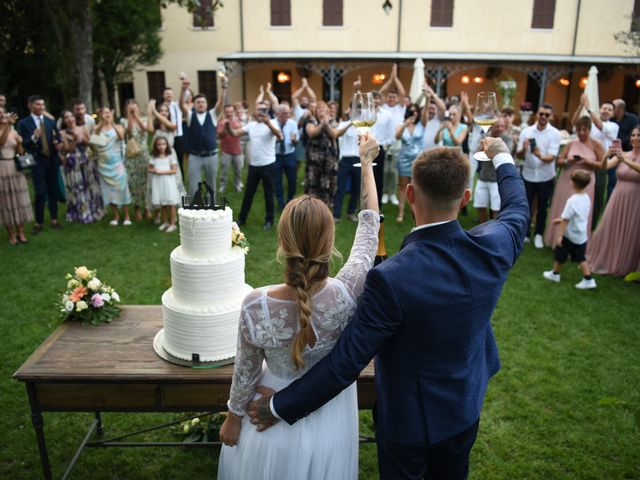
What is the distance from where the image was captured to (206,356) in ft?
9.67

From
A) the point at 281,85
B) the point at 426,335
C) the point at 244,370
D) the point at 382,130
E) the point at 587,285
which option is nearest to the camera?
the point at 426,335

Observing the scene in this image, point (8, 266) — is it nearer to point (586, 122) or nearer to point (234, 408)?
point (234, 408)

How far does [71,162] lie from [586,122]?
Answer: 7.76 m

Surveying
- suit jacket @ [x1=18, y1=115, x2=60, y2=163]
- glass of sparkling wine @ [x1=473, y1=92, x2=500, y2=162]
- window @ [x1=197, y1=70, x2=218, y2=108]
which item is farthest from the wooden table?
window @ [x1=197, y1=70, x2=218, y2=108]

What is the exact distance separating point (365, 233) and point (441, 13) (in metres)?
24.2

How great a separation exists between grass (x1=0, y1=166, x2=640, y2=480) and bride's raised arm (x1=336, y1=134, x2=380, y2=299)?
3.24 ft

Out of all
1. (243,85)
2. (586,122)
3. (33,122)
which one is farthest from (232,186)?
(243,85)

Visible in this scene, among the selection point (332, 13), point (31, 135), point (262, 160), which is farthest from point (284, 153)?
point (332, 13)

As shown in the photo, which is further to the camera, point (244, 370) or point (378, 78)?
point (378, 78)

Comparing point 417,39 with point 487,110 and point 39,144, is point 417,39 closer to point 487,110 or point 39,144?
point 39,144

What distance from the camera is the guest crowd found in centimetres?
711

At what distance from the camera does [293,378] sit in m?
2.19

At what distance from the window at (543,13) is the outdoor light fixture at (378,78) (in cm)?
680

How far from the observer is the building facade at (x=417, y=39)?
22969 millimetres
